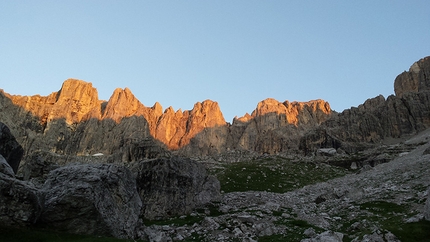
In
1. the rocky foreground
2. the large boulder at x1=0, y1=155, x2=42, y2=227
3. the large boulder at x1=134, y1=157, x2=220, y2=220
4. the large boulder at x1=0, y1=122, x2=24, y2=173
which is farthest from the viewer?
the large boulder at x1=134, y1=157, x2=220, y2=220

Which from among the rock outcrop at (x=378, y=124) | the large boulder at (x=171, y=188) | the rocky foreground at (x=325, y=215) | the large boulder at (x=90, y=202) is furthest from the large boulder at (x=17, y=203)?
the rock outcrop at (x=378, y=124)

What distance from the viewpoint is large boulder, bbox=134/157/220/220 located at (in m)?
46.4

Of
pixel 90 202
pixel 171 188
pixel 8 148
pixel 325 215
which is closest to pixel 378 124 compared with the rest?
pixel 325 215

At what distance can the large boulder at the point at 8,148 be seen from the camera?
4592 centimetres

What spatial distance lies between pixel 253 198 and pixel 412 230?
28.1 metres

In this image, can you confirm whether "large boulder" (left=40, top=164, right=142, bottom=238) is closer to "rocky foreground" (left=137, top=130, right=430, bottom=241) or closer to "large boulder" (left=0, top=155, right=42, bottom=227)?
"large boulder" (left=0, top=155, right=42, bottom=227)

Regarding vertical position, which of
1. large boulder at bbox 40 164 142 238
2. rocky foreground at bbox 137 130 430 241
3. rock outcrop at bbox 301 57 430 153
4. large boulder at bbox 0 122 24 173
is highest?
rock outcrop at bbox 301 57 430 153

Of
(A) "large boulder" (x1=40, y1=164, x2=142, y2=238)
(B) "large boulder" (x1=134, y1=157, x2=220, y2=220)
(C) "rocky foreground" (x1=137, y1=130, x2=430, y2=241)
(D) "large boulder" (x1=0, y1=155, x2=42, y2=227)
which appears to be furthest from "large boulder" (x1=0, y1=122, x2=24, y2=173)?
(C) "rocky foreground" (x1=137, y1=130, x2=430, y2=241)

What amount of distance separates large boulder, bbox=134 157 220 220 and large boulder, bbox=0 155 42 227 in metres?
20.0

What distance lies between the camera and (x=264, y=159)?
126625mm

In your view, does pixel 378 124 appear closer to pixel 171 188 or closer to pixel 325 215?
pixel 325 215

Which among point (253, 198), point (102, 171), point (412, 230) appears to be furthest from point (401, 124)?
point (102, 171)

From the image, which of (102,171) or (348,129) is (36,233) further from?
(348,129)

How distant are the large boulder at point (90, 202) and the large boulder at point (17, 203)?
2237 mm
